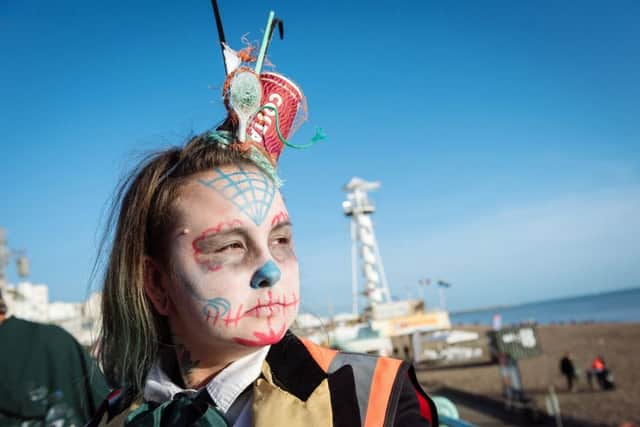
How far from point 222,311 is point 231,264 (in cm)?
16

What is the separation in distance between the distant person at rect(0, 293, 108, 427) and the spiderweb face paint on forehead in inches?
67.5

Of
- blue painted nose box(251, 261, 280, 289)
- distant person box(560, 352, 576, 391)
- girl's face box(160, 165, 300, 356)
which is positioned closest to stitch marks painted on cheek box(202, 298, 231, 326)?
girl's face box(160, 165, 300, 356)

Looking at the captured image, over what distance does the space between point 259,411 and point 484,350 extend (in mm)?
37051

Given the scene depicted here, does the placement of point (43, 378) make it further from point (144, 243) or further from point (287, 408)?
point (287, 408)

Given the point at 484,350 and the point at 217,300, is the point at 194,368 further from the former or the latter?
the point at 484,350

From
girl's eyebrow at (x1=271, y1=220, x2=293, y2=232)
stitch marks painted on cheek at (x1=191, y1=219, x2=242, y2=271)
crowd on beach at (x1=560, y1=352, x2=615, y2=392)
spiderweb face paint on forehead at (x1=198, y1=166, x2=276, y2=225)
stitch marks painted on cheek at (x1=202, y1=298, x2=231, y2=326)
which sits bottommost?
crowd on beach at (x1=560, y1=352, x2=615, y2=392)

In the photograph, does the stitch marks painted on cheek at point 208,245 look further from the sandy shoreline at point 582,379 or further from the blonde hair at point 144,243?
the sandy shoreline at point 582,379

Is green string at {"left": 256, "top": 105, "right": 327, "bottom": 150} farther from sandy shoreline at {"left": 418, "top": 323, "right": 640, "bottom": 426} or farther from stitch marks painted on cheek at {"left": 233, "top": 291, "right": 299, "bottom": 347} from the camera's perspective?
sandy shoreline at {"left": 418, "top": 323, "right": 640, "bottom": 426}

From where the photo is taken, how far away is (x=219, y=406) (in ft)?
5.13

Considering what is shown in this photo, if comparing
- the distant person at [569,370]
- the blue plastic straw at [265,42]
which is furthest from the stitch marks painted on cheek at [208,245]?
the distant person at [569,370]

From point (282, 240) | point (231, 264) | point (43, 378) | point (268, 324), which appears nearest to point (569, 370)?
point (43, 378)

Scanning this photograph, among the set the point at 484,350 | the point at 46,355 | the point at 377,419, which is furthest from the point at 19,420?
the point at 484,350

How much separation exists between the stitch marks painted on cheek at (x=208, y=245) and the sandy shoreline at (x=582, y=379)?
14.9m

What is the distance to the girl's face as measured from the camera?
5.08ft
